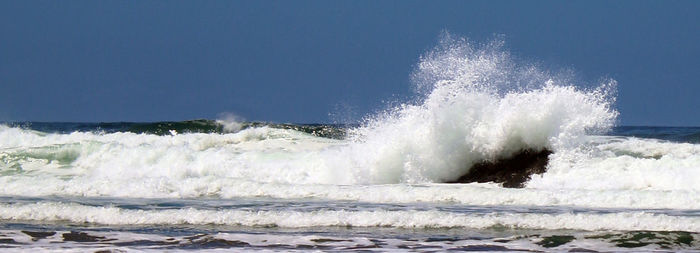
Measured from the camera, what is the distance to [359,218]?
29.1ft

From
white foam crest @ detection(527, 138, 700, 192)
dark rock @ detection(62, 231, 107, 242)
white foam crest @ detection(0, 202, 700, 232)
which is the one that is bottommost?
dark rock @ detection(62, 231, 107, 242)

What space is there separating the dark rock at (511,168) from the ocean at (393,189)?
3 centimetres

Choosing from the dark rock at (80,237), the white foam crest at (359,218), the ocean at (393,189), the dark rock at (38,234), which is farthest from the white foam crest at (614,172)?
the dark rock at (38,234)

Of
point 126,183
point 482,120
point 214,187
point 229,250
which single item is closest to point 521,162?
point 482,120

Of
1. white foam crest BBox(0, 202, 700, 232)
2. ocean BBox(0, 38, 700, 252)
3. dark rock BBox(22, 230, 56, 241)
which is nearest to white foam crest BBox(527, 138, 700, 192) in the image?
ocean BBox(0, 38, 700, 252)

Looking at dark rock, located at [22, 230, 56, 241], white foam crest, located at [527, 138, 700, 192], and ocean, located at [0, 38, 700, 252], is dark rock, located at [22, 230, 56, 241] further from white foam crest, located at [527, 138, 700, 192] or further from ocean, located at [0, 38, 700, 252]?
white foam crest, located at [527, 138, 700, 192]

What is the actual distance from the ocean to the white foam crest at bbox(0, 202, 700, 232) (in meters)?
0.02

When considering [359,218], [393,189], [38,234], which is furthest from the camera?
[393,189]

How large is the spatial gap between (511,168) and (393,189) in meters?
3.17

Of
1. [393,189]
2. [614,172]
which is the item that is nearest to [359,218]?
[393,189]

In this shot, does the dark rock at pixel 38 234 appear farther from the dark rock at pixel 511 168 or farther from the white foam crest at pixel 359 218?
the dark rock at pixel 511 168

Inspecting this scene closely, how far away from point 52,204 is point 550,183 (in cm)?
686

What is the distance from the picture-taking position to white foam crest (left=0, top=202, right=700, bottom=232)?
27.7ft

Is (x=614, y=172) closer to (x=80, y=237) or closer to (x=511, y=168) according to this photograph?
(x=511, y=168)
